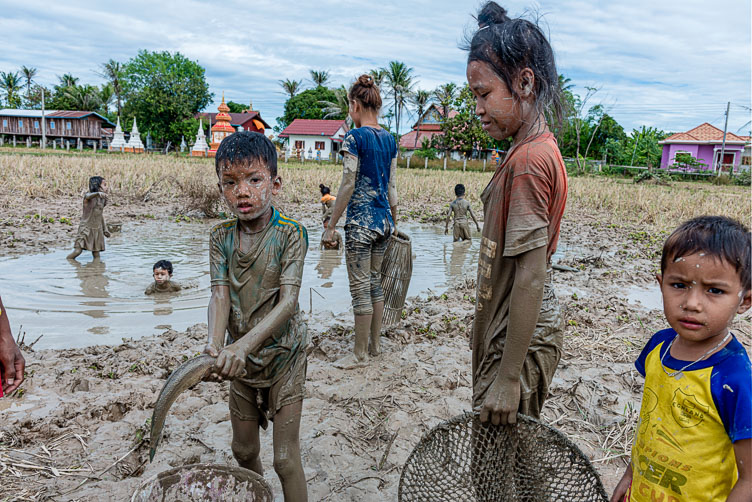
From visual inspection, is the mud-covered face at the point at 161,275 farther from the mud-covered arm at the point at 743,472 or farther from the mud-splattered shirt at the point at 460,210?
the mud-covered arm at the point at 743,472

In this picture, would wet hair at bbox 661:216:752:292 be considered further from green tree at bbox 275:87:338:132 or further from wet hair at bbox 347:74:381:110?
green tree at bbox 275:87:338:132

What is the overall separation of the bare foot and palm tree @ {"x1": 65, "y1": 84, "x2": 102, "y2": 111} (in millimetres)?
70846

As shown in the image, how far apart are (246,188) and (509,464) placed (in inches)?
60.3

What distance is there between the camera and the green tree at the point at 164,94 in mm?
50781

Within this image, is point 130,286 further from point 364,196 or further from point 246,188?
point 246,188

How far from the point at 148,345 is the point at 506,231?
3.66 metres

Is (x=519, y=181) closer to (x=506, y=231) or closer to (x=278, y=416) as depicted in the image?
(x=506, y=231)

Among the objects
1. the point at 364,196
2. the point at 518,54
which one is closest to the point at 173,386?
the point at 518,54

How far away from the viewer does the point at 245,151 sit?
2.13m

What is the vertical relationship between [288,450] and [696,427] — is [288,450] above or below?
below

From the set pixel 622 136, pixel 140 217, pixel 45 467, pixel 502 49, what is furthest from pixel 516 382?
pixel 622 136

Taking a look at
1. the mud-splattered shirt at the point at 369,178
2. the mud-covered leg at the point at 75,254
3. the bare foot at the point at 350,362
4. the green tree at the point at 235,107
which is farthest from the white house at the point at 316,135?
the bare foot at the point at 350,362

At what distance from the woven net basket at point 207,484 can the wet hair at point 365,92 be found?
9.57 ft

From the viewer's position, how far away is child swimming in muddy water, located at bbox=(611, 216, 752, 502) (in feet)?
4.69
